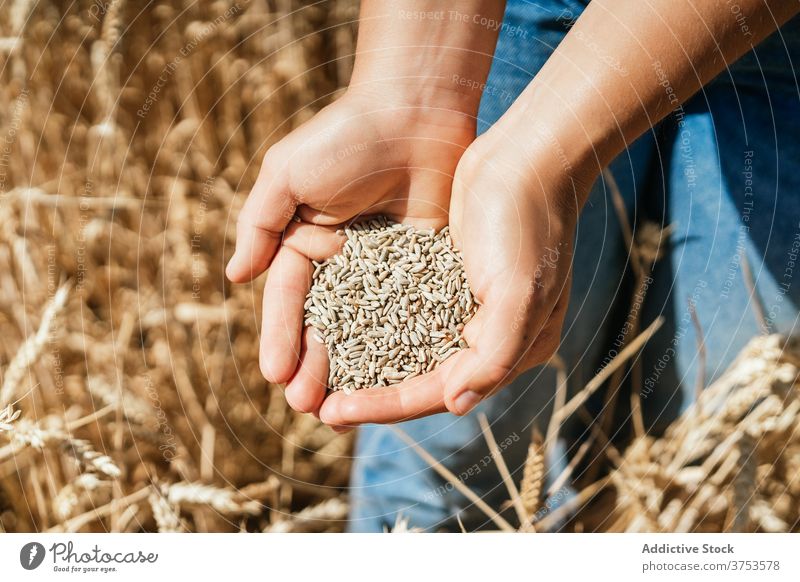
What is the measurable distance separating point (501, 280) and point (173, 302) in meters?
0.75

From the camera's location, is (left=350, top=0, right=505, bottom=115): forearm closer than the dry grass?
Yes

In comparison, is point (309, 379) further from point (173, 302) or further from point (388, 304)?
point (173, 302)

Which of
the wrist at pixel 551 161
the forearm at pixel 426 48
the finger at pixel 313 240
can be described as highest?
the forearm at pixel 426 48

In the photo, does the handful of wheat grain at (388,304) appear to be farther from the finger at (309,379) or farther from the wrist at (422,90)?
the wrist at (422,90)

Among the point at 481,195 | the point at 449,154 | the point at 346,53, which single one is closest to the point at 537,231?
the point at 481,195

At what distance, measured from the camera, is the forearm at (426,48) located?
843mm

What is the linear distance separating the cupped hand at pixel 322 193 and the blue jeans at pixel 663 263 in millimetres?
117

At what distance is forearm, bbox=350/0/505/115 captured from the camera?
0.84m

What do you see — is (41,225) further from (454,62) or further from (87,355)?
(454,62)

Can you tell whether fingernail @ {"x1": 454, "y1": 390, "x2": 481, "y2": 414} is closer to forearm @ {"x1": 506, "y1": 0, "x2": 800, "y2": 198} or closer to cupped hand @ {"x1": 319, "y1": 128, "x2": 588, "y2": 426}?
cupped hand @ {"x1": 319, "y1": 128, "x2": 588, "y2": 426}

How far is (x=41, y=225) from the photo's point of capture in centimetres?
112

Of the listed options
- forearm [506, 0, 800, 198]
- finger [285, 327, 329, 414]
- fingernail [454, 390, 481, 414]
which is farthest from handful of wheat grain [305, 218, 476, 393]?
forearm [506, 0, 800, 198]

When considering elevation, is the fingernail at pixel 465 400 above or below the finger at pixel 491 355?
below

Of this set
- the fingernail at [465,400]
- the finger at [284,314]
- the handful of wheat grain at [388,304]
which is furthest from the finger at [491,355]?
the finger at [284,314]
